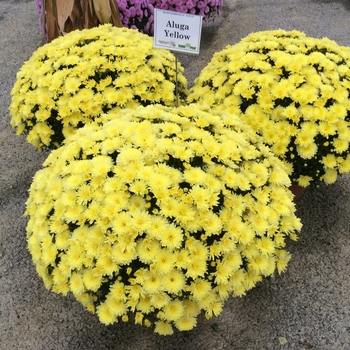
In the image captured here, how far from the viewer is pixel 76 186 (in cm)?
169

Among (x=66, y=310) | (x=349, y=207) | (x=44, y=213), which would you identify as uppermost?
(x=44, y=213)

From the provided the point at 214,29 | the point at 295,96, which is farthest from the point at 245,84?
the point at 214,29

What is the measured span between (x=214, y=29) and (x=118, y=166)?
403cm

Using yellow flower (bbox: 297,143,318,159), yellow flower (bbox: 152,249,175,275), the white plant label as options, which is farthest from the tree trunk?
yellow flower (bbox: 152,249,175,275)

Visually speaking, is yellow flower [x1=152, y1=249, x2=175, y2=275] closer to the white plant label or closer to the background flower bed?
the white plant label

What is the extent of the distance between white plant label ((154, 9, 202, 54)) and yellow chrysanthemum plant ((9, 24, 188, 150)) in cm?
29

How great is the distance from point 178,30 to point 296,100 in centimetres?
68

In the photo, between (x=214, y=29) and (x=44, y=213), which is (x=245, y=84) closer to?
(x=44, y=213)

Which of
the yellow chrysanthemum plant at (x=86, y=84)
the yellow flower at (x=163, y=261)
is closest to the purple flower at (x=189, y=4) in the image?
the yellow chrysanthemum plant at (x=86, y=84)

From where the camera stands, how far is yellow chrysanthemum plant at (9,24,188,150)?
7.98ft

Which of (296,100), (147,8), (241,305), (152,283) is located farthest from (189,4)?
(152,283)

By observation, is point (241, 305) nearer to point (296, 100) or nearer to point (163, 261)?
point (163, 261)

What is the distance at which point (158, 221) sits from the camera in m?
1.56

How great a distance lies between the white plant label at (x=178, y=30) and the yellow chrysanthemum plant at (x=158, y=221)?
1.87ft
